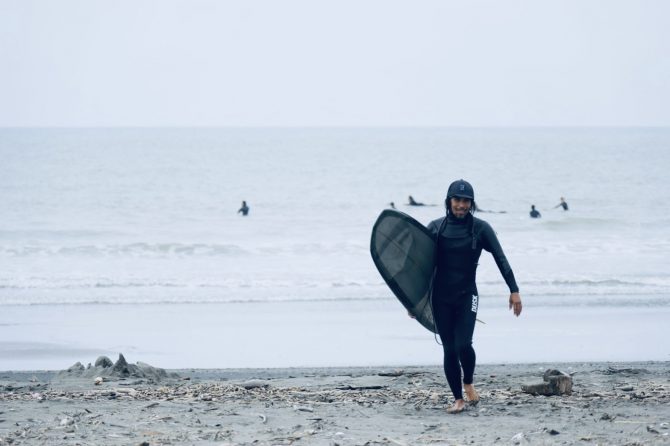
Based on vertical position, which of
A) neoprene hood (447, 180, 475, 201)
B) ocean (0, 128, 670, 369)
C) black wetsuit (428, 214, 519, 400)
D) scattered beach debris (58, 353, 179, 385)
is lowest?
scattered beach debris (58, 353, 179, 385)

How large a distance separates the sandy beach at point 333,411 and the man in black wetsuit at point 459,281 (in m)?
0.43

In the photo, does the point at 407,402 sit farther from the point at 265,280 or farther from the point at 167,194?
the point at 167,194

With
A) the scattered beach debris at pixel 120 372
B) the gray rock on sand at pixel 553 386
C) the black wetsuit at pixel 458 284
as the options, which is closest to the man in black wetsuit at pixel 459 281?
the black wetsuit at pixel 458 284

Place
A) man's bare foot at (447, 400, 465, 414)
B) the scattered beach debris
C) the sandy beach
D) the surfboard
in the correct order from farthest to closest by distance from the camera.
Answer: the scattered beach debris, the surfboard, man's bare foot at (447, 400, 465, 414), the sandy beach

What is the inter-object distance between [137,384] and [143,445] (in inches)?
102

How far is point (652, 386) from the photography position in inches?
323

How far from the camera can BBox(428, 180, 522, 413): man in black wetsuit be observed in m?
7.07

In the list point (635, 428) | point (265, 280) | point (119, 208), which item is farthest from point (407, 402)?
point (119, 208)

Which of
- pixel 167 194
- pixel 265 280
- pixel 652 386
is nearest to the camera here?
pixel 652 386

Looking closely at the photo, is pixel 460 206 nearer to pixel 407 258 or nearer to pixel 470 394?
pixel 407 258

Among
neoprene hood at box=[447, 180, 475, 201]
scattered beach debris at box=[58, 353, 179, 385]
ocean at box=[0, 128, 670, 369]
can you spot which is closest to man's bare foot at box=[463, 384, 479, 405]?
neoprene hood at box=[447, 180, 475, 201]

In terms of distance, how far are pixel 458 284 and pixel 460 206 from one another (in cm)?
55

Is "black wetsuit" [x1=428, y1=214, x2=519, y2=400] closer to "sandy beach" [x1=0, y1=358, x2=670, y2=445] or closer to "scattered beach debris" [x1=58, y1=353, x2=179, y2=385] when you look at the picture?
"sandy beach" [x1=0, y1=358, x2=670, y2=445]

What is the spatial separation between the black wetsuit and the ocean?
8.76 metres
